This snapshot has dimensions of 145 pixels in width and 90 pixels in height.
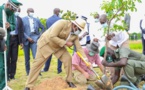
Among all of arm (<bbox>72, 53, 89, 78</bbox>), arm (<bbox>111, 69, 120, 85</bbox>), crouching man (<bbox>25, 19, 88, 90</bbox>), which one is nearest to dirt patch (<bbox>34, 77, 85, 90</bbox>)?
crouching man (<bbox>25, 19, 88, 90</bbox>)

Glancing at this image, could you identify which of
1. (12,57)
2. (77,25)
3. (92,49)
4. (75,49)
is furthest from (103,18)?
(12,57)

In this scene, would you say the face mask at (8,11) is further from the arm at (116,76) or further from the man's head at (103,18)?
the arm at (116,76)

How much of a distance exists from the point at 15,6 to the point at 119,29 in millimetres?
2108

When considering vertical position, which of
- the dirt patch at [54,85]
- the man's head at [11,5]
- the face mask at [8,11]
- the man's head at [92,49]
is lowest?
the dirt patch at [54,85]

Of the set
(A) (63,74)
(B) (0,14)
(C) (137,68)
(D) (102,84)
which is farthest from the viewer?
(A) (63,74)

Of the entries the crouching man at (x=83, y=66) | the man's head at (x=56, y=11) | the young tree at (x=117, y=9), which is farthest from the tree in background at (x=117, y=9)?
the man's head at (x=56, y=11)

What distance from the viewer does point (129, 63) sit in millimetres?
6285

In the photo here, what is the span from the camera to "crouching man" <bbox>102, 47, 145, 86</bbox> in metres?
6.17

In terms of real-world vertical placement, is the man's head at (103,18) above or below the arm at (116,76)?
above

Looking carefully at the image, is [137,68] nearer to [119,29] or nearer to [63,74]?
[119,29]

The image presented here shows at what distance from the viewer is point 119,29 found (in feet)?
21.8

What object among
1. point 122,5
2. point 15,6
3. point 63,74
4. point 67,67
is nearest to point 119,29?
point 122,5

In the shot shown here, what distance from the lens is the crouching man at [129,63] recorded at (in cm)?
617

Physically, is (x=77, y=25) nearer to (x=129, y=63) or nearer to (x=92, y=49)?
(x=129, y=63)
